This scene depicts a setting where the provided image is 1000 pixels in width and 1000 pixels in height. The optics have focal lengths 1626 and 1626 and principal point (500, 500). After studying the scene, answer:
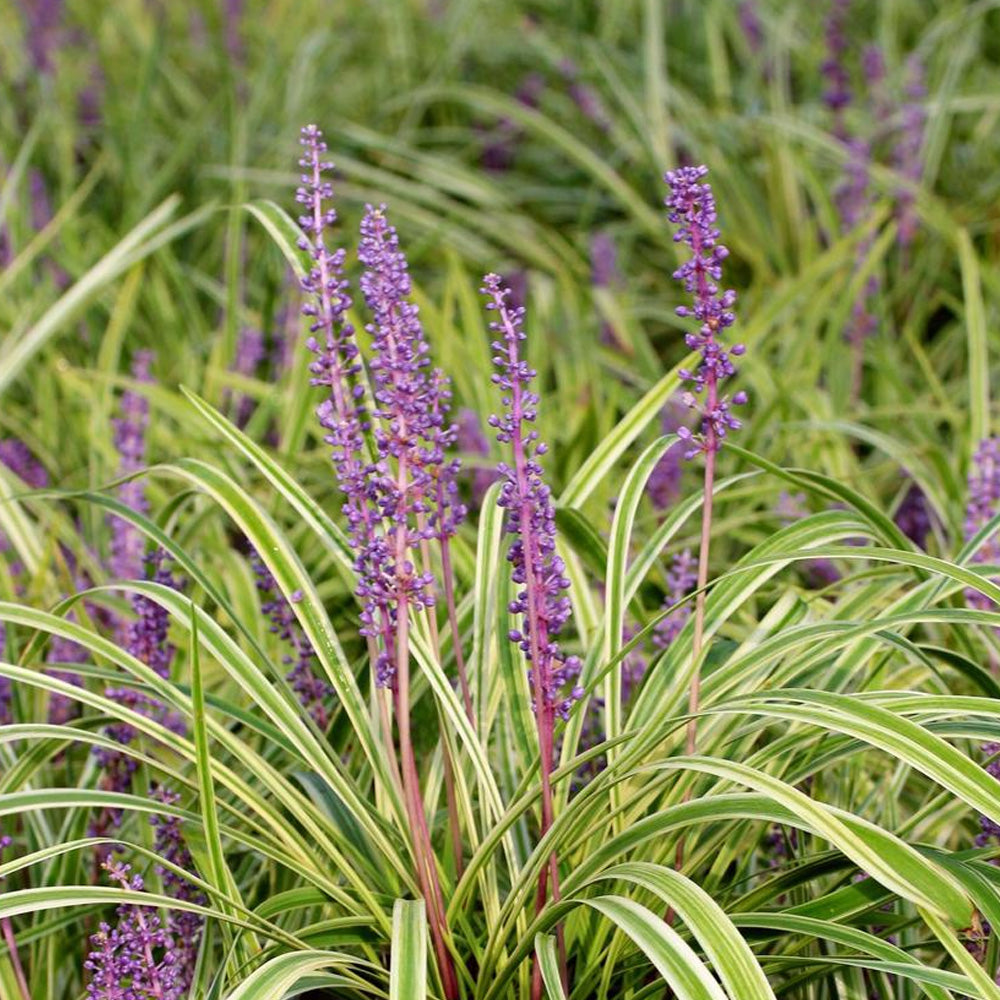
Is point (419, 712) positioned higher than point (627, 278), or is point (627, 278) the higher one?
point (627, 278)

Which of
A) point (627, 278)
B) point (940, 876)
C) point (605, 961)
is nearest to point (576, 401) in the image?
point (627, 278)

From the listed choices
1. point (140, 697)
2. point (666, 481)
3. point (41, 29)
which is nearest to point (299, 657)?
point (140, 697)

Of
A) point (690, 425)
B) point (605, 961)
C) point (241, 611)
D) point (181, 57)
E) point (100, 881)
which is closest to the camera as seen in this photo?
point (605, 961)

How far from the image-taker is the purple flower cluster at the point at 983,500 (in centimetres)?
330

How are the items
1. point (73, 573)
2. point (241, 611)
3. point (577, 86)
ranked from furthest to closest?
point (577, 86), point (73, 573), point (241, 611)

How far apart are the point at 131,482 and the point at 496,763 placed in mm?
1058

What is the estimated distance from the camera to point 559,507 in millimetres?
2775

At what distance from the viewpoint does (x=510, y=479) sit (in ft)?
7.11

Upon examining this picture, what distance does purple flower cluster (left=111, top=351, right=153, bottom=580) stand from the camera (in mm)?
3546

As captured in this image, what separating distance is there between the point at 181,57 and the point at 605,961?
6005 millimetres

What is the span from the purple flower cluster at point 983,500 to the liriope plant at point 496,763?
0.64ft

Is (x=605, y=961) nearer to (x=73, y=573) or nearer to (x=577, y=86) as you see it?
(x=73, y=573)

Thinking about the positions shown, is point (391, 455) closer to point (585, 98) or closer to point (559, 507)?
point (559, 507)

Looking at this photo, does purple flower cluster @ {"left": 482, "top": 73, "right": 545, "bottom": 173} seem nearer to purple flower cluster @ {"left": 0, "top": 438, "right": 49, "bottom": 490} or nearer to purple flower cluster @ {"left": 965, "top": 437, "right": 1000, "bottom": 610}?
purple flower cluster @ {"left": 0, "top": 438, "right": 49, "bottom": 490}
